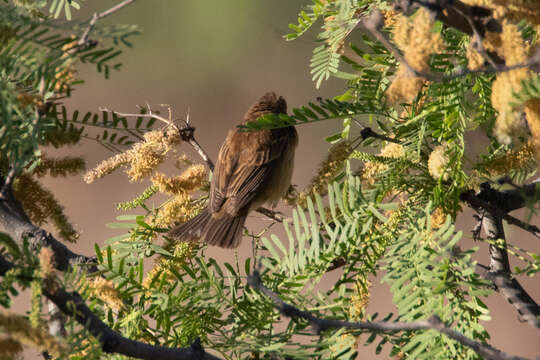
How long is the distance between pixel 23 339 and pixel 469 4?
67 cm

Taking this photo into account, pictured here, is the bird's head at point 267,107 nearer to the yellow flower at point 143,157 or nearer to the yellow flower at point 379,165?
the yellow flower at point 143,157

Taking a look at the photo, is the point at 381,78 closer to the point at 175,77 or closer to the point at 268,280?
the point at 268,280

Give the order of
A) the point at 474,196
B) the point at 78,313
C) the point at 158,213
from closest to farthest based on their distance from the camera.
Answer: the point at 78,313
the point at 474,196
the point at 158,213

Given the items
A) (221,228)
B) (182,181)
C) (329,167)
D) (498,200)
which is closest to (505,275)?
(498,200)

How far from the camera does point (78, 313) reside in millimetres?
678

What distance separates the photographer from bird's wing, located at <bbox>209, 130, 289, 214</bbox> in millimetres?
2820

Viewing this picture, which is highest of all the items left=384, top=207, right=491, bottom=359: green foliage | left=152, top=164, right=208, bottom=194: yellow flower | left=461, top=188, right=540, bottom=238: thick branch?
left=152, top=164, right=208, bottom=194: yellow flower

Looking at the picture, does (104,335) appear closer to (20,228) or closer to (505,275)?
(20,228)

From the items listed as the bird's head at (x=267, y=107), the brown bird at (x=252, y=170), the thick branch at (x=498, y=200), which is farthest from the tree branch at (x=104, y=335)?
the bird's head at (x=267, y=107)

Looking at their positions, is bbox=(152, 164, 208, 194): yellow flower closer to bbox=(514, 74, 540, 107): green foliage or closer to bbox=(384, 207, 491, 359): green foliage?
bbox=(384, 207, 491, 359): green foliage

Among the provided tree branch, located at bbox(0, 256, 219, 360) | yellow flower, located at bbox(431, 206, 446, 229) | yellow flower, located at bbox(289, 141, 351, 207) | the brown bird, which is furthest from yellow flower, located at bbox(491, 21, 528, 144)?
the brown bird

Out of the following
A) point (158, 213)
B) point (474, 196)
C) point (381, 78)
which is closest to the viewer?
point (474, 196)

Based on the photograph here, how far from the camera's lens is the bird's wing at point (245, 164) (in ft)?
9.25

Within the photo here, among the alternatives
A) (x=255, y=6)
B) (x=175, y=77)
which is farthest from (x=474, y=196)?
(x=175, y=77)
